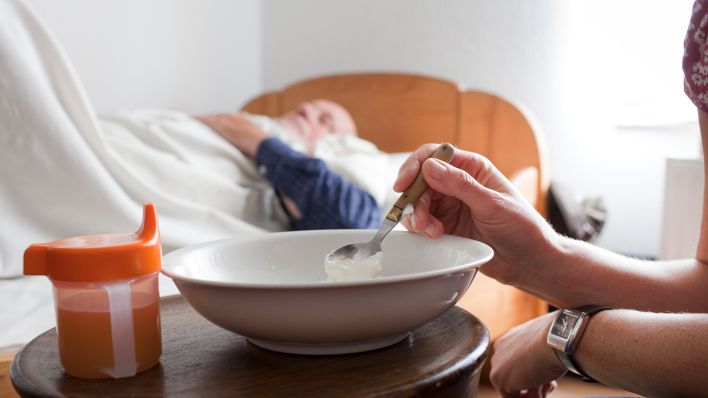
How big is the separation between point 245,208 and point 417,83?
2.63ft

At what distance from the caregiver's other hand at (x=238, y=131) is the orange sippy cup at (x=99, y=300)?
0.98m

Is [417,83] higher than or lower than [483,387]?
higher

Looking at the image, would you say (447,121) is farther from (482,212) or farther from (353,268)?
(353,268)

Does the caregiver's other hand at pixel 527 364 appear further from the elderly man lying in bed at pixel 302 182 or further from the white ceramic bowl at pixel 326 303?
the elderly man lying in bed at pixel 302 182

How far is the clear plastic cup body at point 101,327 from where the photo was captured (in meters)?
0.44

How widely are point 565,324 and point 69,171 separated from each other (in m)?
0.71

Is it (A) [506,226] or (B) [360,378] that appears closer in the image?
(B) [360,378]

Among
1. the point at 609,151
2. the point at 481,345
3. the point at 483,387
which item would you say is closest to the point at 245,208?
the point at 483,387

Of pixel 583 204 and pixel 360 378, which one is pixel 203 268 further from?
pixel 583 204

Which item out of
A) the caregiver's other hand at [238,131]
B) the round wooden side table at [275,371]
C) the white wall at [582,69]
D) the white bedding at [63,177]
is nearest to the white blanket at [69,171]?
the white bedding at [63,177]

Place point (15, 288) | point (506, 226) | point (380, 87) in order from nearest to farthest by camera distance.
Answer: point (506, 226) < point (15, 288) < point (380, 87)

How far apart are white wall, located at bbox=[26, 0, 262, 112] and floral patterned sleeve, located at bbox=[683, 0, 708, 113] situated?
1375mm

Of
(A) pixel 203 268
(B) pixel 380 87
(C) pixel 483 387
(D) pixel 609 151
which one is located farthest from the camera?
(B) pixel 380 87

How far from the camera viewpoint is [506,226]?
69 centimetres
